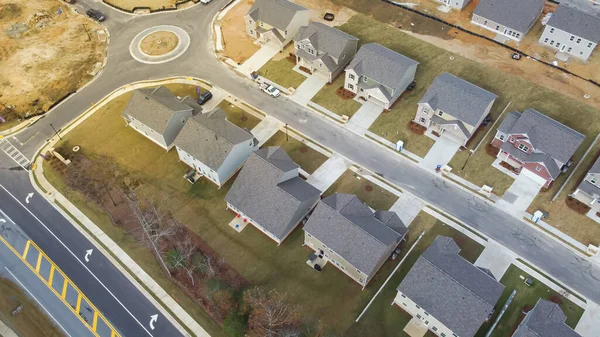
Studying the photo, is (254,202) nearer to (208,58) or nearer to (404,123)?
(404,123)

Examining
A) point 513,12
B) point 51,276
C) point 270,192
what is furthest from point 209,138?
point 513,12

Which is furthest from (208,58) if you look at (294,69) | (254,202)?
(254,202)

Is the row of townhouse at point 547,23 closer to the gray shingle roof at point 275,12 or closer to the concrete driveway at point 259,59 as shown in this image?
the gray shingle roof at point 275,12

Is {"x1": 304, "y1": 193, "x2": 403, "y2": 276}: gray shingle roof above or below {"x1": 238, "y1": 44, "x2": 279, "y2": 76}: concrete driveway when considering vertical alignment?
below

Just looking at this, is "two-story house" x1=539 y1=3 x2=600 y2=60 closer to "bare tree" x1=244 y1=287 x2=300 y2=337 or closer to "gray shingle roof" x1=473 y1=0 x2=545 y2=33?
"gray shingle roof" x1=473 y1=0 x2=545 y2=33

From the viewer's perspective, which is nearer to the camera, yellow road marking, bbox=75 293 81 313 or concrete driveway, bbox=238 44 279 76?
yellow road marking, bbox=75 293 81 313

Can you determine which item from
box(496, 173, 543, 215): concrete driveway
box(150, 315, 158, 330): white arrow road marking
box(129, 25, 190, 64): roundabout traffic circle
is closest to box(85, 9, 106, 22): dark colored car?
box(129, 25, 190, 64): roundabout traffic circle
